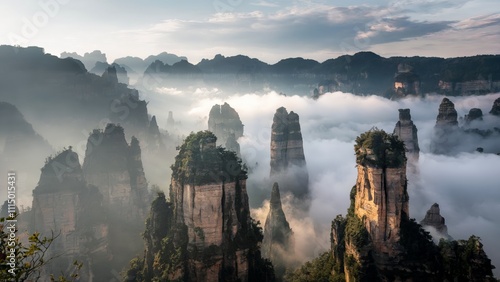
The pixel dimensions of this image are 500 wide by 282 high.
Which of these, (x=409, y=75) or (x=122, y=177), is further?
(x=409, y=75)

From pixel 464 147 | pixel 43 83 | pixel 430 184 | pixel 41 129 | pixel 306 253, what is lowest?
pixel 306 253

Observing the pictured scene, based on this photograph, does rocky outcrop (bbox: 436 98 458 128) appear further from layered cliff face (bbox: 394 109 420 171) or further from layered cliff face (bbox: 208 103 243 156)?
layered cliff face (bbox: 208 103 243 156)

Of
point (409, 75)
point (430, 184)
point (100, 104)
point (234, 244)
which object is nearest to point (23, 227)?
point (234, 244)

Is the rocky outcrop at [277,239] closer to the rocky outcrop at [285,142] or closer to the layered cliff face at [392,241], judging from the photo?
the layered cliff face at [392,241]

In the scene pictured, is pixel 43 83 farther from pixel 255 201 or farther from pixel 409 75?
pixel 409 75

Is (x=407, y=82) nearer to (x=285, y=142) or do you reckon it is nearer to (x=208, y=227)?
(x=285, y=142)

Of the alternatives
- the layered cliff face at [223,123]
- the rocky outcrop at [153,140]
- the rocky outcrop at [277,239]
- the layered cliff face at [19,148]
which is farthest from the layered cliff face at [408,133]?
the layered cliff face at [19,148]

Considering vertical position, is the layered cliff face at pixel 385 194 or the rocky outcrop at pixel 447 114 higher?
the rocky outcrop at pixel 447 114
